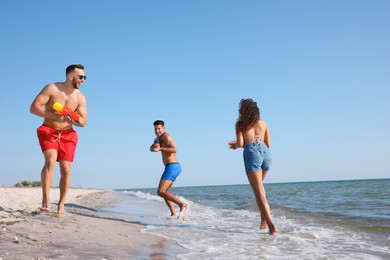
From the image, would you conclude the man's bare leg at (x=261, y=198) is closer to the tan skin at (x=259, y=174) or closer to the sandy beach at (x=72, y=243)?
the tan skin at (x=259, y=174)

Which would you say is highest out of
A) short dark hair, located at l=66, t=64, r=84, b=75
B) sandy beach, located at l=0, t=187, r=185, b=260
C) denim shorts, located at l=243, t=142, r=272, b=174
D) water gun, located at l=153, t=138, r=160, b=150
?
short dark hair, located at l=66, t=64, r=84, b=75

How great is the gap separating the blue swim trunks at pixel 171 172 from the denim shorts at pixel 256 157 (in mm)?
2467

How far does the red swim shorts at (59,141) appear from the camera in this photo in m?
5.08

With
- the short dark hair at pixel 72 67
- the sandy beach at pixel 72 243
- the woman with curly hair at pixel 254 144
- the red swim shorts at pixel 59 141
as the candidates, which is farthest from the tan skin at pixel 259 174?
the short dark hair at pixel 72 67

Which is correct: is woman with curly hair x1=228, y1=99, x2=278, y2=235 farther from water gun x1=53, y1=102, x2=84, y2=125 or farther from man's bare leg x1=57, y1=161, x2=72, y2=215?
man's bare leg x1=57, y1=161, x2=72, y2=215

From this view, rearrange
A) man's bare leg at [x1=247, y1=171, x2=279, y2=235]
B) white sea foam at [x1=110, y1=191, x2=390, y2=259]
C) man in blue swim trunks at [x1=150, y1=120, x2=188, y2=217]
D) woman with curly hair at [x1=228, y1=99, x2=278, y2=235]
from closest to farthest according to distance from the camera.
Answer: white sea foam at [x1=110, y1=191, x2=390, y2=259]
man's bare leg at [x1=247, y1=171, x2=279, y2=235]
woman with curly hair at [x1=228, y1=99, x2=278, y2=235]
man in blue swim trunks at [x1=150, y1=120, x2=188, y2=217]

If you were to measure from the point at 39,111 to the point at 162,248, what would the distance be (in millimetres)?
2739

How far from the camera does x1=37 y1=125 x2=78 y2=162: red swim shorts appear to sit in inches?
200

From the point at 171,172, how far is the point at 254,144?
2640 mm

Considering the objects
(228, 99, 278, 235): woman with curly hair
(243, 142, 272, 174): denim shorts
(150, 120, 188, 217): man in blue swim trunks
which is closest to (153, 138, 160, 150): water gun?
(150, 120, 188, 217): man in blue swim trunks

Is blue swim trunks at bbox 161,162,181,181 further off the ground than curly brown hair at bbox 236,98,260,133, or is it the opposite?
curly brown hair at bbox 236,98,260,133

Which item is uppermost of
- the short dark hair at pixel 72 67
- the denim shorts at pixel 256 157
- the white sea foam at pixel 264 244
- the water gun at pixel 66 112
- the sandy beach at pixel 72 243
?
the short dark hair at pixel 72 67

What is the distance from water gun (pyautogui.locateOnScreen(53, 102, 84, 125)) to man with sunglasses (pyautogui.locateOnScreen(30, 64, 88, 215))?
0.14ft

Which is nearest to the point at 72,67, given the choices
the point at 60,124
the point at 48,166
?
the point at 60,124
